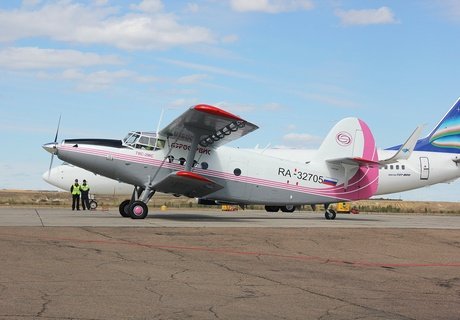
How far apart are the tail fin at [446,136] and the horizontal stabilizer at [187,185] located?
63.9 ft

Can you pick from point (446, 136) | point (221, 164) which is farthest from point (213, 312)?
point (446, 136)

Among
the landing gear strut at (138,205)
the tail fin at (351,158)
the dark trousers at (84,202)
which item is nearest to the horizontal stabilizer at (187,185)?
the landing gear strut at (138,205)

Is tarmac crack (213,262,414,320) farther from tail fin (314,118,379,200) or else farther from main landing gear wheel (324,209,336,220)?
main landing gear wheel (324,209,336,220)

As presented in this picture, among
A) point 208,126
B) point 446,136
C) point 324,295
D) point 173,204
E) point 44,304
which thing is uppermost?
point 446,136

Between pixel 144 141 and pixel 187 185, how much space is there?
7.81 ft

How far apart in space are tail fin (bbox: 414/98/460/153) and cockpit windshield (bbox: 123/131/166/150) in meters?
21.1

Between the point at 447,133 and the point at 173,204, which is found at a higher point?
the point at 447,133

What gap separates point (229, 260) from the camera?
12531 mm

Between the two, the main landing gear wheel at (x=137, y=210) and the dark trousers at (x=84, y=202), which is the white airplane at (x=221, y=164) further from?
the dark trousers at (x=84, y=202)

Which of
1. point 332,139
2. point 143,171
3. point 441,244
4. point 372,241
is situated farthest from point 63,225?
point 332,139

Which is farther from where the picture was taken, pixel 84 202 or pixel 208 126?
pixel 84 202

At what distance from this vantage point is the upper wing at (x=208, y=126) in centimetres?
2178

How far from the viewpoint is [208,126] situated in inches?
921

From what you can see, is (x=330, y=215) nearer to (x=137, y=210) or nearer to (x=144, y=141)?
(x=144, y=141)
